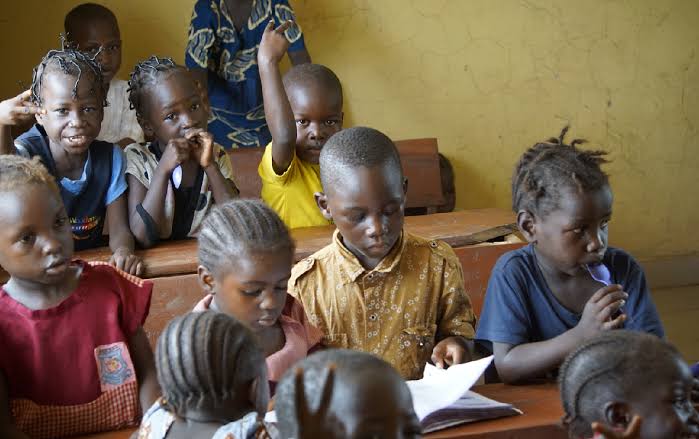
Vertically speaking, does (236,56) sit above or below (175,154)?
above

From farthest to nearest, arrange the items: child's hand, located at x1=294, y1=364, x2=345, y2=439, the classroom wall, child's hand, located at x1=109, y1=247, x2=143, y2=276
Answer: the classroom wall, child's hand, located at x1=109, y1=247, x2=143, y2=276, child's hand, located at x1=294, y1=364, x2=345, y2=439

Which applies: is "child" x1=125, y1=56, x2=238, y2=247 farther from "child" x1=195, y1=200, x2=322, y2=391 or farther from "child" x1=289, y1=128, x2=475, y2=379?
"child" x1=195, y1=200, x2=322, y2=391

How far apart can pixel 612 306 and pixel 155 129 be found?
2060 mm

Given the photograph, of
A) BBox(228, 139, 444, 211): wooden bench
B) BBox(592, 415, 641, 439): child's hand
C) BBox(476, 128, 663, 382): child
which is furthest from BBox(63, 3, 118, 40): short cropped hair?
BBox(592, 415, 641, 439): child's hand

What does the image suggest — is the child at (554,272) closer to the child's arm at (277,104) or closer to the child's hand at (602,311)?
the child's hand at (602,311)

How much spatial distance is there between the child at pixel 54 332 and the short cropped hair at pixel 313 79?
1.62 meters

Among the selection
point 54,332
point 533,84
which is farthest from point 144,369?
point 533,84

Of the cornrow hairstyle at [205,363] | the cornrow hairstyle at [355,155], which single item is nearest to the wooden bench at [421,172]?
the cornrow hairstyle at [355,155]

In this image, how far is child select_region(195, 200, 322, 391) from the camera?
7.25 feet

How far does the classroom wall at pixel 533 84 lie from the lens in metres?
5.46

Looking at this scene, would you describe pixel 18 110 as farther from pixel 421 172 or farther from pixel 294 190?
pixel 421 172

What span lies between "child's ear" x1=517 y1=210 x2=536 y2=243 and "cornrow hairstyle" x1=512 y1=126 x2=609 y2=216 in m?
0.01

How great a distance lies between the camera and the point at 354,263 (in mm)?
2572

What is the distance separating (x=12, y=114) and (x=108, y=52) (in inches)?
57.2
